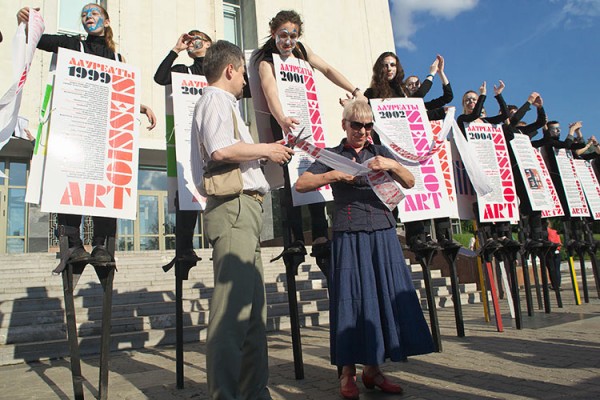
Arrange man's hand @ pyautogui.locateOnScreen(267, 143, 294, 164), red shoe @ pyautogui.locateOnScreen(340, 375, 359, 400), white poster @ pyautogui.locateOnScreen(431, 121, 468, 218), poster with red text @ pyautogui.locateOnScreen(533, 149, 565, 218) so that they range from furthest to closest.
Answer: poster with red text @ pyautogui.locateOnScreen(533, 149, 565, 218)
white poster @ pyautogui.locateOnScreen(431, 121, 468, 218)
red shoe @ pyautogui.locateOnScreen(340, 375, 359, 400)
man's hand @ pyautogui.locateOnScreen(267, 143, 294, 164)

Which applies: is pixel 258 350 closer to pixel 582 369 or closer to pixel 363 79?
pixel 582 369

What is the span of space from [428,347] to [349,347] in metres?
0.52

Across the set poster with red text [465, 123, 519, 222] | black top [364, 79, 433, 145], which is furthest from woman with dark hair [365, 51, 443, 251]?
poster with red text [465, 123, 519, 222]

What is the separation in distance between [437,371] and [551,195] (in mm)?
4909

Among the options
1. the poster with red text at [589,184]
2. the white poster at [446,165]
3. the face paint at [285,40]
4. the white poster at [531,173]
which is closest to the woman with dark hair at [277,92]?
the face paint at [285,40]

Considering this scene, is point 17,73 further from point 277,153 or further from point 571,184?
point 571,184

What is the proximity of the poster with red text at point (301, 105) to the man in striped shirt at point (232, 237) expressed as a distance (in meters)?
1.08

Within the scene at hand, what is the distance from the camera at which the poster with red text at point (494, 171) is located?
5574mm

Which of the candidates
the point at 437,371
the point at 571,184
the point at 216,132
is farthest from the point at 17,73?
the point at 571,184

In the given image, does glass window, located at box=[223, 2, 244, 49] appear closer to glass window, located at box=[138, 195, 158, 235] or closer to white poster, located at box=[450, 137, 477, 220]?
glass window, located at box=[138, 195, 158, 235]

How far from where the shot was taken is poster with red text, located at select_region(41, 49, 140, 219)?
3.15m

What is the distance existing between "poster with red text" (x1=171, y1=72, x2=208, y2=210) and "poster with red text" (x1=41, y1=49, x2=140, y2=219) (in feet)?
1.14

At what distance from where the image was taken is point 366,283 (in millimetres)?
2982

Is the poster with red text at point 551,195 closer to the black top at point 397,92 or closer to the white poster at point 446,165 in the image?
the white poster at point 446,165
